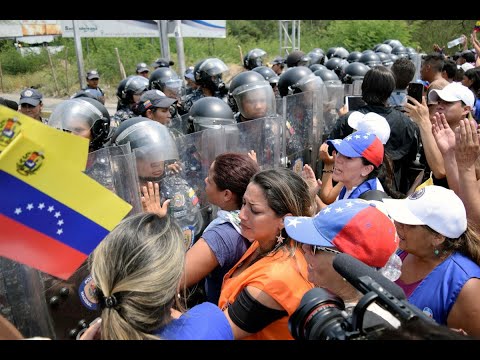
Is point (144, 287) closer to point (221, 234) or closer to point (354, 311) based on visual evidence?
point (354, 311)

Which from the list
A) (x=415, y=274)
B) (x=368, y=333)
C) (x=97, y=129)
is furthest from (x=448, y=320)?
(x=97, y=129)

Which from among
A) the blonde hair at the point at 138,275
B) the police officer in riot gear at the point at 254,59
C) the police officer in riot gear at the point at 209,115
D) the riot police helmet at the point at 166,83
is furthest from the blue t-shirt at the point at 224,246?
the police officer in riot gear at the point at 254,59

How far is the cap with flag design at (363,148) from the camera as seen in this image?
3439 mm

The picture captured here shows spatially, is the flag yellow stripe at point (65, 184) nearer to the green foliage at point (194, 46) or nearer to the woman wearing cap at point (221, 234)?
the woman wearing cap at point (221, 234)

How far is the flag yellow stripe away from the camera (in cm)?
145

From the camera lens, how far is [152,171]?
321 centimetres

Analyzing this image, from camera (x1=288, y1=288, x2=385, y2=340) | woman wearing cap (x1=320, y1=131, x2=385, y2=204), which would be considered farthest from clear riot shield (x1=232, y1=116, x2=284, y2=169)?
camera (x1=288, y1=288, x2=385, y2=340)

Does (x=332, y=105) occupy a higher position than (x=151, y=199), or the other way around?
(x=151, y=199)

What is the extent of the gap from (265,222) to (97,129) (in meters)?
2.11

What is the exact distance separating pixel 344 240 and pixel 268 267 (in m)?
0.36

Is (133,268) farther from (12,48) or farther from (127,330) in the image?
(12,48)

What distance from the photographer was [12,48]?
1093 inches

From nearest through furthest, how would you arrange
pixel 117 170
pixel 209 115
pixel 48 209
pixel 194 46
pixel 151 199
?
pixel 48 209, pixel 117 170, pixel 151 199, pixel 209 115, pixel 194 46

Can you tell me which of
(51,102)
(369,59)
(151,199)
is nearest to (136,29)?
(51,102)
